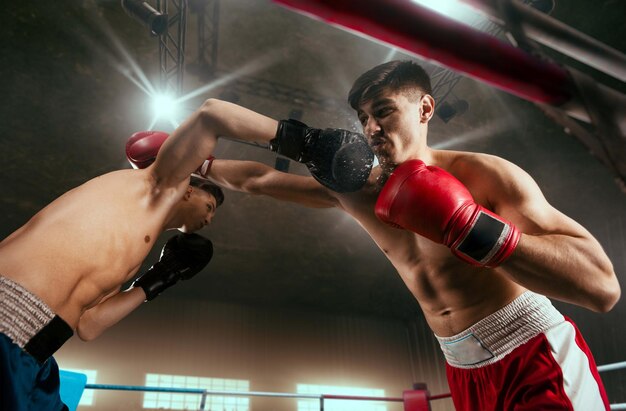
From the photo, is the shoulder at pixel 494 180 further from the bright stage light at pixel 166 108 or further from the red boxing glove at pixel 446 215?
the bright stage light at pixel 166 108

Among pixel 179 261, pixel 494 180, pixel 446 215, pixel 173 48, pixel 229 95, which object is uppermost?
pixel 173 48

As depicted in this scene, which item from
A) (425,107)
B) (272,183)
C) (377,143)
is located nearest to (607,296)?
(377,143)

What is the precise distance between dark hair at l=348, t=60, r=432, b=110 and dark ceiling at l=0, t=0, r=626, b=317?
2263mm

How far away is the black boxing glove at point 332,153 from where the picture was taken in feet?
3.92

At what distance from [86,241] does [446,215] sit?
103 cm

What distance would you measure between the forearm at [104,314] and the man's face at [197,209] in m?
0.38

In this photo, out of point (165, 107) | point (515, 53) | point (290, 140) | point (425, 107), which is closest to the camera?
point (515, 53)

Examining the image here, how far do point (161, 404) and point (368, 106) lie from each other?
24.7ft

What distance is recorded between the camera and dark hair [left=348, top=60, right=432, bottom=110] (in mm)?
1480

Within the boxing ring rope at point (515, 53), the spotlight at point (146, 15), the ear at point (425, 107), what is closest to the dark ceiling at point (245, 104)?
the spotlight at point (146, 15)

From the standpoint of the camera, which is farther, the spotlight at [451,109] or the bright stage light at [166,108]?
the spotlight at [451,109]

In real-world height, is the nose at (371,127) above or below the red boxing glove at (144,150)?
below

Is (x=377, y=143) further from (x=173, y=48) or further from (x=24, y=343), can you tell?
(x=173, y=48)

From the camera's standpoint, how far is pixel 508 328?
117cm
